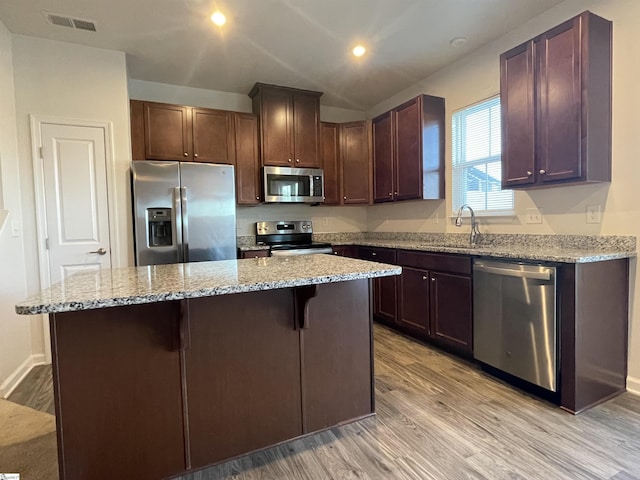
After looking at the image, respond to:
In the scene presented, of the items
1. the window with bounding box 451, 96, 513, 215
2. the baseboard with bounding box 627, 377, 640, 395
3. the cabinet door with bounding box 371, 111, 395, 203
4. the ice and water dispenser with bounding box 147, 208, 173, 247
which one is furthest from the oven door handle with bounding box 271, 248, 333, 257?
the baseboard with bounding box 627, 377, 640, 395

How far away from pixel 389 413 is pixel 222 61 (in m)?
3.33

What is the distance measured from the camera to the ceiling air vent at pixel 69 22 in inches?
102

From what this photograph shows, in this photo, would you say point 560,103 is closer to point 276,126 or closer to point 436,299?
point 436,299

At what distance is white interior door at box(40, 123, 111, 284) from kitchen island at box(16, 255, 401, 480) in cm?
153

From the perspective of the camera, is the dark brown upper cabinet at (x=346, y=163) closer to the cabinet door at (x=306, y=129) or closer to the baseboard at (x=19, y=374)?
the cabinet door at (x=306, y=129)

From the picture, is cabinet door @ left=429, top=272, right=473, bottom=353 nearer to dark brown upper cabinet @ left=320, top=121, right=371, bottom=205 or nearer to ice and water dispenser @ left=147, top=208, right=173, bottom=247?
dark brown upper cabinet @ left=320, top=121, right=371, bottom=205

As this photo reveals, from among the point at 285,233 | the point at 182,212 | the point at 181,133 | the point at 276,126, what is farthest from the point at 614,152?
the point at 181,133

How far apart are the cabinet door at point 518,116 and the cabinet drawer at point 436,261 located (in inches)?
26.9

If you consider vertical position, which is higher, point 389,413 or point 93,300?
point 93,300

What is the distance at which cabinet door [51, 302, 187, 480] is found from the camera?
53.9 inches

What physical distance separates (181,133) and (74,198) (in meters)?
1.20

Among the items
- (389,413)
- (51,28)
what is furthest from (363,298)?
(51,28)

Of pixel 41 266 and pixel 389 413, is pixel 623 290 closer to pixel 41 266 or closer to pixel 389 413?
pixel 389 413

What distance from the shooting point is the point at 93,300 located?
1.18 m
